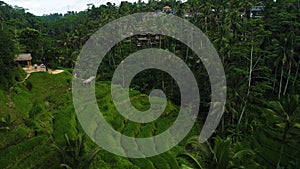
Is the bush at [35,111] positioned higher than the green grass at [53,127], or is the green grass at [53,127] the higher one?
the bush at [35,111]

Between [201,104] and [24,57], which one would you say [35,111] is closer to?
[201,104]

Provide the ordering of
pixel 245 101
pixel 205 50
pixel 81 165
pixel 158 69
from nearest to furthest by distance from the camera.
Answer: pixel 81 165, pixel 245 101, pixel 205 50, pixel 158 69

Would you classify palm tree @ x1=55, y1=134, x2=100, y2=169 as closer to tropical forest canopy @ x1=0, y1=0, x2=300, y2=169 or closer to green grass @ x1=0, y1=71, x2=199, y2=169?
tropical forest canopy @ x1=0, y1=0, x2=300, y2=169

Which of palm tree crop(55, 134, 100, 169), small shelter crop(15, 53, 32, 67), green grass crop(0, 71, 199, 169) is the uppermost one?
small shelter crop(15, 53, 32, 67)

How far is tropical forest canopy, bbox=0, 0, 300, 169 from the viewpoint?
16172 millimetres

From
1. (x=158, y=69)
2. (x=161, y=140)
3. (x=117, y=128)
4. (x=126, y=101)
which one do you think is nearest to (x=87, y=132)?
(x=117, y=128)

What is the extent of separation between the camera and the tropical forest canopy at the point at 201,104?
16.2 m

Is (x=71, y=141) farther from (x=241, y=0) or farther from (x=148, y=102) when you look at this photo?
(x=241, y=0)

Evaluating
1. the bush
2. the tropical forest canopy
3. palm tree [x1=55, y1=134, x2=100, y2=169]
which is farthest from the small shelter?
palm tree [x1=55, y1=134, x2=100, y2=169]

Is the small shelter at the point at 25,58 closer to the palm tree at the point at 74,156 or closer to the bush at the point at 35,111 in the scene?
the bush at the point at 35,111

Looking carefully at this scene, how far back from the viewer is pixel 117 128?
2241cm

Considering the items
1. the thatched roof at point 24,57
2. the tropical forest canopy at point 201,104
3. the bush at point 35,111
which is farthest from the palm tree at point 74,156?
the thatched roof at point 24,57

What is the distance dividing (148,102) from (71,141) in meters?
15.3

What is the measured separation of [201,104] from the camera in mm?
30750
